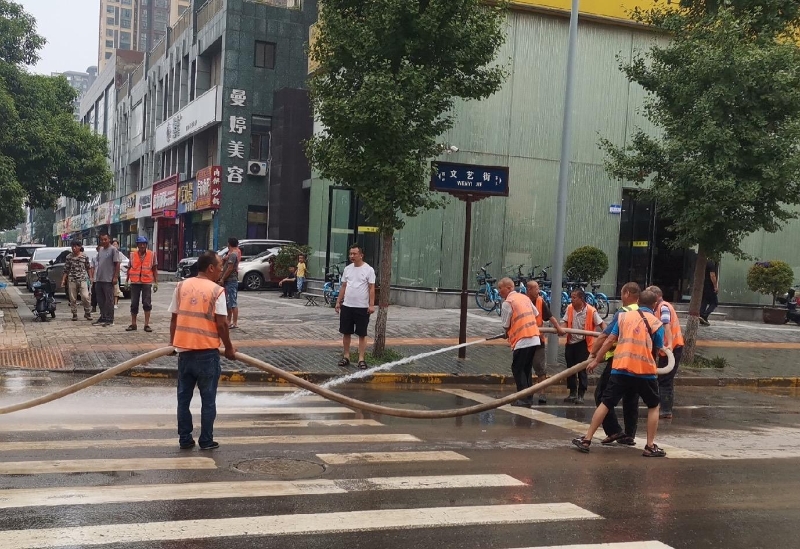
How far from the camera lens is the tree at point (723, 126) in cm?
1395

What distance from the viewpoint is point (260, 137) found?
39.0 metres

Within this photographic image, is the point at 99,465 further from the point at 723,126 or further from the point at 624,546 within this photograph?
the point at 723,126

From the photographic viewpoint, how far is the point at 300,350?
566 inches

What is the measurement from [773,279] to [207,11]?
30105mm

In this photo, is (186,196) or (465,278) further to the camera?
(186,196)

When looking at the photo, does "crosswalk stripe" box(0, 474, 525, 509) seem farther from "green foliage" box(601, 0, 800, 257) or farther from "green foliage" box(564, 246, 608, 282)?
"green foliage" box(564, 246, 608, 282)

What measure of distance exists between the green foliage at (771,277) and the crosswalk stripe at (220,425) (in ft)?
62.1

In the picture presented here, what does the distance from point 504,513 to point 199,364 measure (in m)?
3.12

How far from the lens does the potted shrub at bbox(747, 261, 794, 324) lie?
79.5 feet

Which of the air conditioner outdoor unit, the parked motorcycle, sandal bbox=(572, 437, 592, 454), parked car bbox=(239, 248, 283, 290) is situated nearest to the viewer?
sandal bbox=(572, 437, 592, 454)

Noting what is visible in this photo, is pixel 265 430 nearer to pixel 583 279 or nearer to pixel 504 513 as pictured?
pixel 504 513

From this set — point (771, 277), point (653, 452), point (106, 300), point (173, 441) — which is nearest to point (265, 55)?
point (106, 300)

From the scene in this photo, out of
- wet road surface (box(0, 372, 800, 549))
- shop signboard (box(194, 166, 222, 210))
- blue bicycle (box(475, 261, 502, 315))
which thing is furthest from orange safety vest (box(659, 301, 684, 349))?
shop signboard (box(194, 166, 222, 210))

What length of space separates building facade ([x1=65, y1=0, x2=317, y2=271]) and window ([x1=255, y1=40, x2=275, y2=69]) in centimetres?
5
